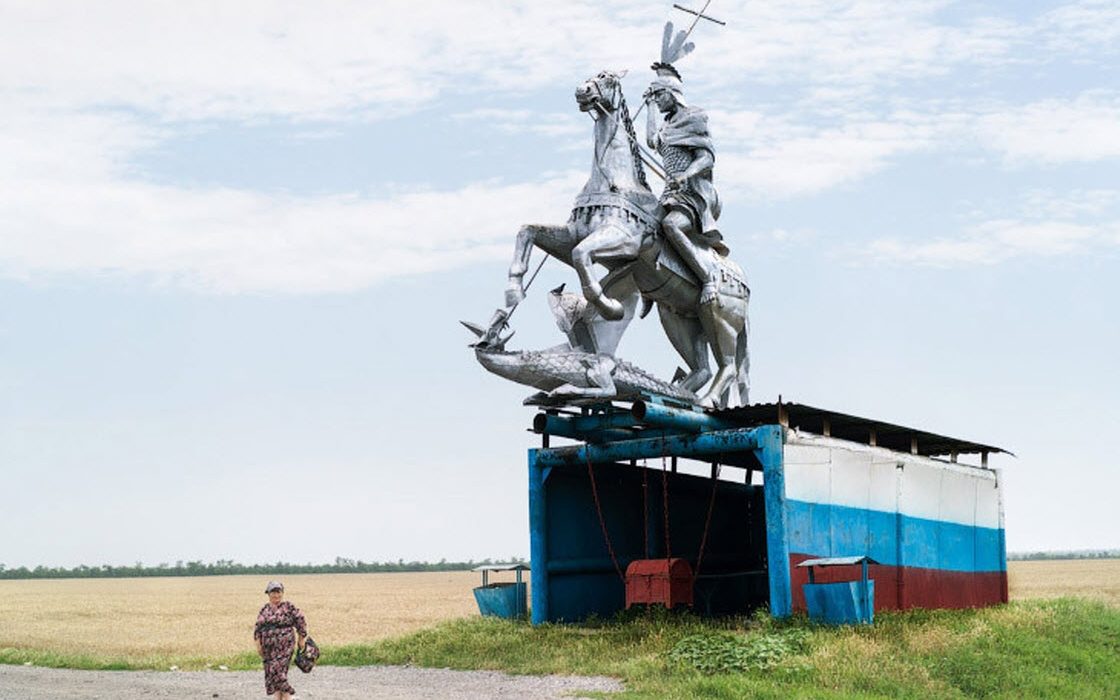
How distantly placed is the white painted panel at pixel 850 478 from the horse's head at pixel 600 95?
5.73 metres

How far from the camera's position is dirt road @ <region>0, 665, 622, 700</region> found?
1627 cm

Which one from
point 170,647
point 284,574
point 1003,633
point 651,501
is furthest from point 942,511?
point 284,574

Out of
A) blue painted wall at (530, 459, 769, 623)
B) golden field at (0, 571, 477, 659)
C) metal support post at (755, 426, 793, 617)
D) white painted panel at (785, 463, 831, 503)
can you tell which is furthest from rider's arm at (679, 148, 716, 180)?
golden field at (0, 571, 477, 659)

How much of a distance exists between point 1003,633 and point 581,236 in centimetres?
799

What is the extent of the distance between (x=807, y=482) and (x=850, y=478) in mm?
1296

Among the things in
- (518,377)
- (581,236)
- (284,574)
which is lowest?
(284,574)

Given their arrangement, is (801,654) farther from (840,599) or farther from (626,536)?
(626,536)

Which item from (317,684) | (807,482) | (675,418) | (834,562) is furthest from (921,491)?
(317,684)

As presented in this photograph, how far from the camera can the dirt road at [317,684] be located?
16266mm

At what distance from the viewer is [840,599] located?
1850 cm

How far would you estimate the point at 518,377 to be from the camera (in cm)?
1948

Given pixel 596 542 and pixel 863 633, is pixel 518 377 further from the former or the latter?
pixel 863 633

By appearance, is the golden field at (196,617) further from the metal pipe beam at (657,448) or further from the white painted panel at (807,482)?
the white painted panel at (807,482)

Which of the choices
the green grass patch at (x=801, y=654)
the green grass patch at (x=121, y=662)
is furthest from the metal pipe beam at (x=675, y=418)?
the green grass patch at (x=121, y=662)
